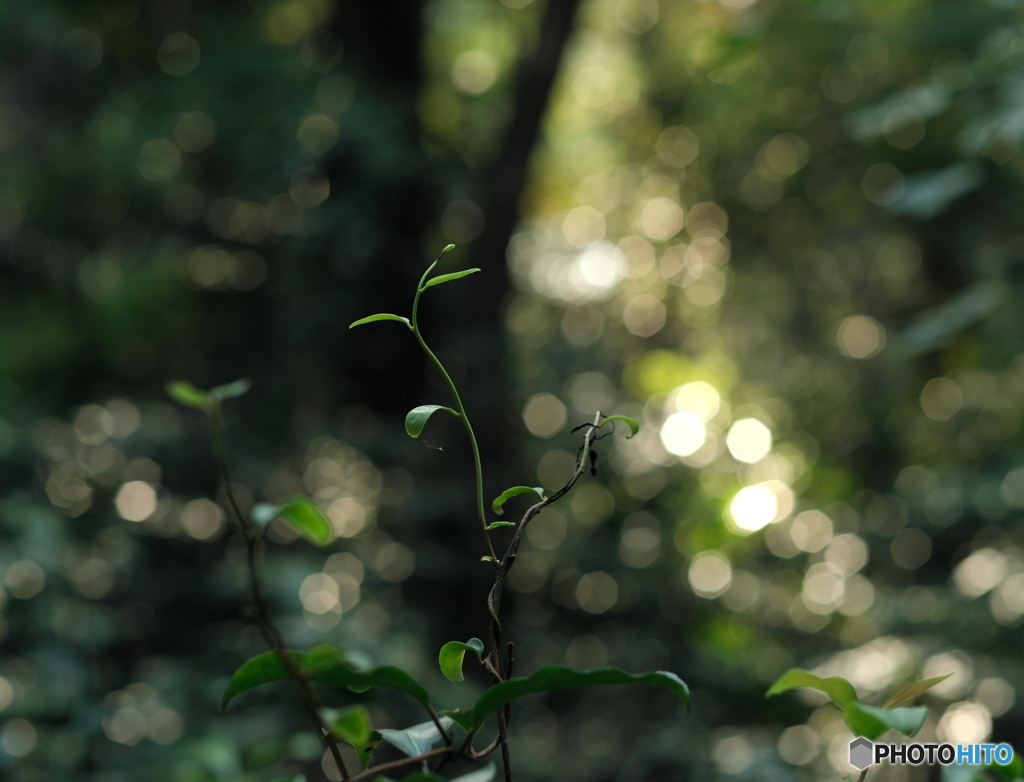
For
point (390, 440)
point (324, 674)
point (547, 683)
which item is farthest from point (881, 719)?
point (390, 440)

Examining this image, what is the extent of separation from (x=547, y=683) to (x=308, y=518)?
15cm

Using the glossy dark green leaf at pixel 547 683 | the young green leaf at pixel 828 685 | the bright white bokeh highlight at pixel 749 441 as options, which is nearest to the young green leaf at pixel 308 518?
the glossy dark green leaf at pixel 547 683

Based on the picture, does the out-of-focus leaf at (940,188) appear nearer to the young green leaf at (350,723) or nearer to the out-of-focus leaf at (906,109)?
the out-of-focus leaf at (906,109)

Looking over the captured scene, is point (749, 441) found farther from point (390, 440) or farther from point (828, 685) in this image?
point (828, 685)

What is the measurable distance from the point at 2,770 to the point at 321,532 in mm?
1714

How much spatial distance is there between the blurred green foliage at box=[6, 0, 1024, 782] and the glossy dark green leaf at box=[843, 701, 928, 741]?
50.1 inches

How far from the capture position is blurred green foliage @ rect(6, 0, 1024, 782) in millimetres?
2014

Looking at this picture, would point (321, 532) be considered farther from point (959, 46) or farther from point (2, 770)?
point (959, 46)

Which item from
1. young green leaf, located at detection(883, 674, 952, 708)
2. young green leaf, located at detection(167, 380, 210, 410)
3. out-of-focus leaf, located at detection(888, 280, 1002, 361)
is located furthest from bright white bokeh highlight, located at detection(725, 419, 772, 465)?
young green leaf, located at detection(167, 380, 210, 410)

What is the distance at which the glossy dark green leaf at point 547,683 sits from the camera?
1.31 ft

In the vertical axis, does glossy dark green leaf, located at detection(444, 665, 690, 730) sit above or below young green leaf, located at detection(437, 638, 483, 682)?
above

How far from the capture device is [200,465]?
2.56m

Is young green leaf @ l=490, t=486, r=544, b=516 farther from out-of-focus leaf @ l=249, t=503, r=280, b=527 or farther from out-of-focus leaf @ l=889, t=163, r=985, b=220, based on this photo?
out-of-focus leaf @ l=889, t=163, r=985, b=220

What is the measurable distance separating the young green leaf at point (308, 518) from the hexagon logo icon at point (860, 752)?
1.45ft
